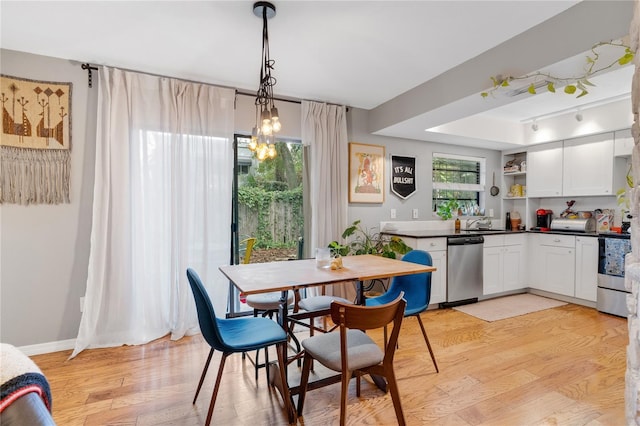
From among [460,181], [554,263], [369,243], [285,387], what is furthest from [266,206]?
[554,263]

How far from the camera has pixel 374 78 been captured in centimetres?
312

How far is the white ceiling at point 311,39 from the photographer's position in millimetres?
2041

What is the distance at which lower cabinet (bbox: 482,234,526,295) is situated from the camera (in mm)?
4223

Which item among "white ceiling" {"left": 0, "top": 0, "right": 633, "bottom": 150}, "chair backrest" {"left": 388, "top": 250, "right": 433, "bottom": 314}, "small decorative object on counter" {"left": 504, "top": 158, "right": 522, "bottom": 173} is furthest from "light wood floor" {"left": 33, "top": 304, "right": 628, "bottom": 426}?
"small decorative object on counter" {"left": 504, "top": 158, "right": 522, "bottom": 173}

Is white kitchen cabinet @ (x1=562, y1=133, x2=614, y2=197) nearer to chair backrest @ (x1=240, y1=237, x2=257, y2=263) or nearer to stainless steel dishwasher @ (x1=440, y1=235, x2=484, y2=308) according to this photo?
stainless steel dishwasher @ (x1=440, y1=235, x2=484, y2=308)

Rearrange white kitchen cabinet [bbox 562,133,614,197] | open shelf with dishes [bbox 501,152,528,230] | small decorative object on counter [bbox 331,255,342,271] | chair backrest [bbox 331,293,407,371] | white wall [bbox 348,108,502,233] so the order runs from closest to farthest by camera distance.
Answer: chair backrest [bbox 331,293,407,371] → small decorative object on counter [bbox 331,255,342,271] → white kitchen cabinet [bbox 562,133,614,197] → white wall [bbox 348,108,502,233] → open shelf with dishes [bbox 501,152,528,230]

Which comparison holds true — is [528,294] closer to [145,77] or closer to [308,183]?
[308,183]

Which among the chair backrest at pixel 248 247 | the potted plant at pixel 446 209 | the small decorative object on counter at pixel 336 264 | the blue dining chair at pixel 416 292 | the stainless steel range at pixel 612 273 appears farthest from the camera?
the potted plant at pixel 446 209

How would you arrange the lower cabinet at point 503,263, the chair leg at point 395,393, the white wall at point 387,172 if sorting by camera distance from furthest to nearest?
1. the lower cabinet at point 503,263
2. the white wall at point 387,172
3. the chair leg at point 395,393

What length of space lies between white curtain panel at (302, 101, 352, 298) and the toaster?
9.80ft

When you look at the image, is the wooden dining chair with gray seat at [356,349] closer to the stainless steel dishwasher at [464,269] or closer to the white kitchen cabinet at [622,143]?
the stainless steel dishwasher at [464,269]

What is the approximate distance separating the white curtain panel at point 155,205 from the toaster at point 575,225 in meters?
4.31

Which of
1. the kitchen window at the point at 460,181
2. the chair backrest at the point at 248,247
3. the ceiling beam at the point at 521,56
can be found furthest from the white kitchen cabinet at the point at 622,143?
the chair backrest at the point at 248,247

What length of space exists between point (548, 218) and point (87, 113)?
581 centimetres
